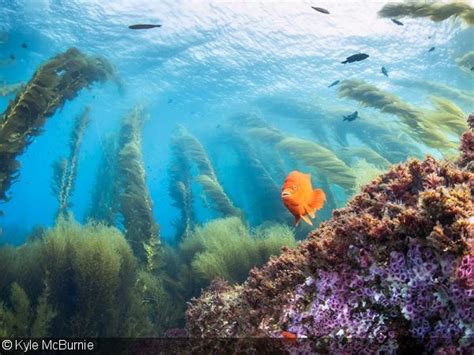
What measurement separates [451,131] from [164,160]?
79.6 metres

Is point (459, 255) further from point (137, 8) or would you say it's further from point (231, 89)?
point (231, 89)

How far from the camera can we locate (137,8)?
19.7 m

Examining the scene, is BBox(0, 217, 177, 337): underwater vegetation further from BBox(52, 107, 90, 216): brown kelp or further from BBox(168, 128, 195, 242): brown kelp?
BBox(168, 128, 195, 242): brown kelp

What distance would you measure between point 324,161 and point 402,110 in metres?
2.93

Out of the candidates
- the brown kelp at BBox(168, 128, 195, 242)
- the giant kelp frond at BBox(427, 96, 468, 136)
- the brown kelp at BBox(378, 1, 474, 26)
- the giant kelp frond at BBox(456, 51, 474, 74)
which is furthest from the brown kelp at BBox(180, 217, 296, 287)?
the giant kelp frond at BBox(456, 51, 474, 74)

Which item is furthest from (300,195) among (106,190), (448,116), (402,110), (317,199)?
(106,190)

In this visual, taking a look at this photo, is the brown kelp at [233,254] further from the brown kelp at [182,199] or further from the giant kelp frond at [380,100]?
the giant kelp frond at [380,100]

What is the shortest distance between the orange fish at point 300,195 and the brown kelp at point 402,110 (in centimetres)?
679

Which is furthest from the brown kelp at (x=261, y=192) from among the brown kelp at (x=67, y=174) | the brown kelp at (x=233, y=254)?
the brown kelp at (x=67, y=174)

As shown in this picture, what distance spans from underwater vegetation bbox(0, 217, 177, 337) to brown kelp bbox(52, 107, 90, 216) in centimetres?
431

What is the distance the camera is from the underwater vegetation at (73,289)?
5652 millimetres

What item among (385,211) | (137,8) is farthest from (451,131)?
(137,8)

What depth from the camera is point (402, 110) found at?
1021cm

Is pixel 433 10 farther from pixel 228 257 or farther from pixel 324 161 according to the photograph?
pixel 228 257
